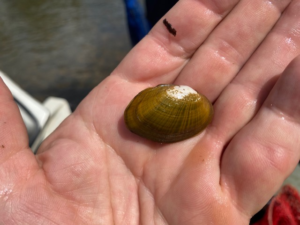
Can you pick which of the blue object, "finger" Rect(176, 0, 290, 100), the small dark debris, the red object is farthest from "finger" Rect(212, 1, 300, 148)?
the blue object

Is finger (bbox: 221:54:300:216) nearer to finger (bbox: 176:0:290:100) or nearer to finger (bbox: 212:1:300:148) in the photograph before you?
finger (bbox: 212:1:300:148)

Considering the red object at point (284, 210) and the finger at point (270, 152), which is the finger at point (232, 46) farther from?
the red object at point (284, 210)

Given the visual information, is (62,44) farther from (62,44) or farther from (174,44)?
(174,44)

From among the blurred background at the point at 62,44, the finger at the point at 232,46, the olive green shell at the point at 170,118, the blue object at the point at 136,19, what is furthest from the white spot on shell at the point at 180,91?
the blurred background at the point at 62,44

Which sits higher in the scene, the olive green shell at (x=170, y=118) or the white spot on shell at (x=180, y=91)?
the white spot on shell at (x=180, y=91)

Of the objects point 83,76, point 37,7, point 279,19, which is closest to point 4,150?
point 279,19
